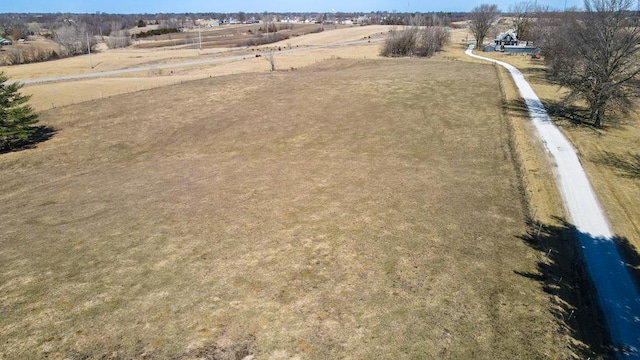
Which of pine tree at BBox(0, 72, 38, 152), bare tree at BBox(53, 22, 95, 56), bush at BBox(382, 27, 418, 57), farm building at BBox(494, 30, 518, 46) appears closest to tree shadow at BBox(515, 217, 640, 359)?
pine tree at BBox(0, 72, 38, 152)

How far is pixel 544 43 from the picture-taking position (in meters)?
74.9

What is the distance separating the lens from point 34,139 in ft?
124

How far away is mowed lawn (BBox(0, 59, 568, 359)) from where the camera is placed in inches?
461

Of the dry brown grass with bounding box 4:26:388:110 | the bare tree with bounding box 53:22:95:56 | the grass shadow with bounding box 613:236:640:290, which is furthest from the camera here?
the bare tree with bounding box 53:22:95:56

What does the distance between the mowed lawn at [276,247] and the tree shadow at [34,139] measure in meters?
1.80

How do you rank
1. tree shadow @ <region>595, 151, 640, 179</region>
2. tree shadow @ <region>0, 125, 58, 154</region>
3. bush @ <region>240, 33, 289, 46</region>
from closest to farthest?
1. tree shadow @ <region>595, 151, 640, 179</region>
2. tree shadow @ <region>0, 125, 58, 154</region>
3. bush @ <region>240, 33, 289, 46</region>

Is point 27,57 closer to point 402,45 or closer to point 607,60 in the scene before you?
point 402,45

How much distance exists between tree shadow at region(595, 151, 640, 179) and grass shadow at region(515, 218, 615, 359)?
389 inches

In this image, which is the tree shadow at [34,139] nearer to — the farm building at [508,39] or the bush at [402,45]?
the bush at [402,45]

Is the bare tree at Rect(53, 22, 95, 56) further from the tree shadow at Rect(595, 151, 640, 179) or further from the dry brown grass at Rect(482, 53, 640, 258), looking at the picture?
the tree shadow at Rect(595, 151, 640, 179)

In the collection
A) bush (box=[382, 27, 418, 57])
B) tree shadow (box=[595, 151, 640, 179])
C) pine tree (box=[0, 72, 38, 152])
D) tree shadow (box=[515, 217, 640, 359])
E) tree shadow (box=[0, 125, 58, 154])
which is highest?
bush (box=[382, 27, 418, 57])

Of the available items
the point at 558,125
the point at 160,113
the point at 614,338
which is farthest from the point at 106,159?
the point at 558,125

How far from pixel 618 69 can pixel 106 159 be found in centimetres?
4385

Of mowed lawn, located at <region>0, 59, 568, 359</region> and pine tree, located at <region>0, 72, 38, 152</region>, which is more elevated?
pine tree, located at <region>0, 72, 38, 152</region>
